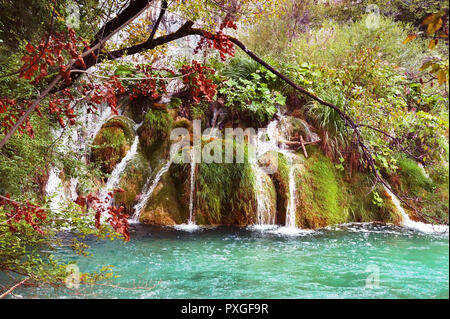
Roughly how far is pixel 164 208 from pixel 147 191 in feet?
1.68

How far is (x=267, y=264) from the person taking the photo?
385 centimetres

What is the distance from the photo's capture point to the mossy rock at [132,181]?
18.9 feet

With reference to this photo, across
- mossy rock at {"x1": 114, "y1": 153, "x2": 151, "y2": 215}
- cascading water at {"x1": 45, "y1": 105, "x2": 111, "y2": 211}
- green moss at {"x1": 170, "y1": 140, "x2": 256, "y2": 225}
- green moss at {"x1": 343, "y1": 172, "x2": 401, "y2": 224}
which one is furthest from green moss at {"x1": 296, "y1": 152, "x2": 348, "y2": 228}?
cascading water at {"x1": 45, "y1": 105, "x2": 111, "y2": 211}

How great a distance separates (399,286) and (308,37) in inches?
264

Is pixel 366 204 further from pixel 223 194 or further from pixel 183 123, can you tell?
pixel 183 123

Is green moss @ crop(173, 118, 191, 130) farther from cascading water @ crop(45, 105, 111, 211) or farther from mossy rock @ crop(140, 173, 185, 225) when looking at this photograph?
cascading water @ crop(45, 105, 111, 211)

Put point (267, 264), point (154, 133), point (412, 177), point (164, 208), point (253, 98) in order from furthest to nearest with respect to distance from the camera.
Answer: point (253, 98) < point (154, 133) < point (412, 177) < point (164, 208) < point (267, 264)

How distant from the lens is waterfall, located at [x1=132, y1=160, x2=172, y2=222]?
5622 millimetres

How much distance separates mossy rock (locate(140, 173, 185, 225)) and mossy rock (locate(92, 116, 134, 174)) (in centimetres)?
104

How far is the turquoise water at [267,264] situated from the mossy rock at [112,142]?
1509mm

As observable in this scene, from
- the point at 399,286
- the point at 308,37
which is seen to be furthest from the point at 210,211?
the point at 308,37

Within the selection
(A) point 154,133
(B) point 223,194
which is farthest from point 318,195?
(A) point 154,133

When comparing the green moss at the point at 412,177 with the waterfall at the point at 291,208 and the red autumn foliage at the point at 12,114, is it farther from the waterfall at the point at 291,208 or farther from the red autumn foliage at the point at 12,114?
the red autumn foliage at the point at 12,114

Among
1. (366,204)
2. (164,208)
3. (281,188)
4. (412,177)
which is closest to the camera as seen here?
(164,208)
